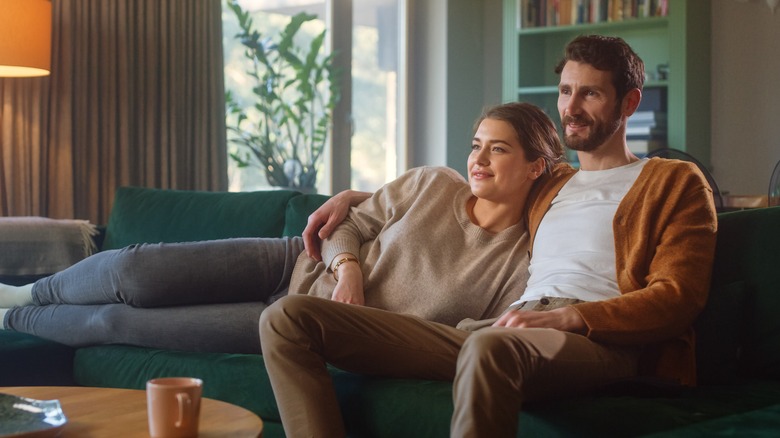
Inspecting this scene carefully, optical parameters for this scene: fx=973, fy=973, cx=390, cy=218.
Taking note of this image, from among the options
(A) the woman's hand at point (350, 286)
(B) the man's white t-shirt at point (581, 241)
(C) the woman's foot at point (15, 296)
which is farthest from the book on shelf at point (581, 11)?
(C) the woman's foot at point (15, 296)

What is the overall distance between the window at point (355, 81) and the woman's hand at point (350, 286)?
2665mm

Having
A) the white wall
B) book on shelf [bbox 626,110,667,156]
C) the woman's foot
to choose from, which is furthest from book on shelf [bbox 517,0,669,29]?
the woman's foot

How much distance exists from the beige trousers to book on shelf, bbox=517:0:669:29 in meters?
3.57

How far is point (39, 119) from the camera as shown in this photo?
3.95m

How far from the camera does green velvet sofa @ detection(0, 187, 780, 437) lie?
5.57 feet

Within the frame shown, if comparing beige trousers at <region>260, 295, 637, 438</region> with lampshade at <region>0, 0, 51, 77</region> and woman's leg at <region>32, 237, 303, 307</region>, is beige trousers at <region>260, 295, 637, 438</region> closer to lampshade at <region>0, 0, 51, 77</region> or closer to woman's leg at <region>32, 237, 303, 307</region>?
woman's leg at <region>32, 237, 303, 307</region>

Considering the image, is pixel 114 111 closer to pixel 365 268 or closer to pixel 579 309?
pixel 365 268

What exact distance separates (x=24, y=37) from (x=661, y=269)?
246cm

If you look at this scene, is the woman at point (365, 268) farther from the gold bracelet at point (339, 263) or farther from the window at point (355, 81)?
the window at point (355, 81)

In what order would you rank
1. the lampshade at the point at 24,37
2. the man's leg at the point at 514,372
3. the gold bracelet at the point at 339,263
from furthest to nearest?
the lampshade at the point at 24,37, the gold bracelet at the point at 339,263, the man's leg at the point at 514,372

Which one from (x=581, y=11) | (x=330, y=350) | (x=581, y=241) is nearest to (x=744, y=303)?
(x=581, y=241)

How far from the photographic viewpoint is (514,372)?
5.45 feet

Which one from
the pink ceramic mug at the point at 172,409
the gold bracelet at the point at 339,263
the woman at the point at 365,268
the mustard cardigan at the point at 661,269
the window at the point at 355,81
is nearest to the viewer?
the pink ceramic mug at the point at 172,409

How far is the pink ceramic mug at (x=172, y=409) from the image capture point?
144cm
